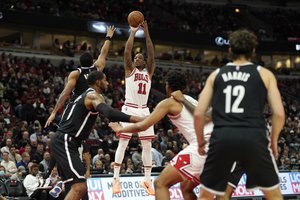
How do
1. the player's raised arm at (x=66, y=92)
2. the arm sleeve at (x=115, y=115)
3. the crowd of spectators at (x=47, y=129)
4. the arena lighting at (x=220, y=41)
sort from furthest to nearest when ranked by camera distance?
1. the arena lighting at (x=220, y=41)
2. the crowd of spectators at (x=47, y=129)
3. the player's raised arm at (x=66, y=92)
4. the arm sleeve at (x=115, y=115)

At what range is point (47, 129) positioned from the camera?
18.7 metres

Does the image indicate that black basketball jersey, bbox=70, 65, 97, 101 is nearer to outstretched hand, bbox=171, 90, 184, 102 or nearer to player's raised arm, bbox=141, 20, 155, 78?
player's raised arm, bbox=141, 20, 155, 78

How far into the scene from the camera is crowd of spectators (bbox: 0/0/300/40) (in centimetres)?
3170

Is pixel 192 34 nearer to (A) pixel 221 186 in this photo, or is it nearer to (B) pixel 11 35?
(B) pixel 11 35

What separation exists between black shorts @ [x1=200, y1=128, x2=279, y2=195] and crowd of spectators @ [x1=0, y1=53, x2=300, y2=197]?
27.1 ft

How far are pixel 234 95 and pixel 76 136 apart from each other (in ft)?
10.5

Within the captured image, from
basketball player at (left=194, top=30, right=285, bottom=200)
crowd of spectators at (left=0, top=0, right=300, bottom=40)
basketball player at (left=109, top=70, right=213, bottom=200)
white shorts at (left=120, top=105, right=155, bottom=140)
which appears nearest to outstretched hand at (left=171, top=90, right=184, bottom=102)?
basketball player at (left=109, top=70, right=213, bottom=200)

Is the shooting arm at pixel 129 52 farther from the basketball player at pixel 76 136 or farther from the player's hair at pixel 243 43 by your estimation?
the player's hair at pixel 243 43

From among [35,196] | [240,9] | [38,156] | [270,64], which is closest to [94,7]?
[240,9]

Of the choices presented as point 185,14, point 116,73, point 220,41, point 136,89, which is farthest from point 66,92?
point 185,14

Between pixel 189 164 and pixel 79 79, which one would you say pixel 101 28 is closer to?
pixel 79 79

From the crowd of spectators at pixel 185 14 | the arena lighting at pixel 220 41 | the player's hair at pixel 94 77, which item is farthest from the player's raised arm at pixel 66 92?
the arena lighting at pixel 220 41

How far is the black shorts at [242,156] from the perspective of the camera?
5348 mm

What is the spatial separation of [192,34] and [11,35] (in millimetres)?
12520
